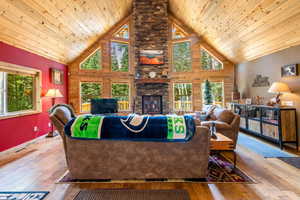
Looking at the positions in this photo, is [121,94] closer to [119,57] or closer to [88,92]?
[88,92]

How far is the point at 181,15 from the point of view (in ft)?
21.7

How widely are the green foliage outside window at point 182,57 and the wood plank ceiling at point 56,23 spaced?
2.79 metres

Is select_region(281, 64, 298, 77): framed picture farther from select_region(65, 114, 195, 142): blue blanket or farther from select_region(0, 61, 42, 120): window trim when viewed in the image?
select_region(0, 61, 42, 120): window trim

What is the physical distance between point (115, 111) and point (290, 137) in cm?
509

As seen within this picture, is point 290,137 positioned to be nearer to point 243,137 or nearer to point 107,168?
point 243,137

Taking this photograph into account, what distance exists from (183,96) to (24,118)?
5802 mm

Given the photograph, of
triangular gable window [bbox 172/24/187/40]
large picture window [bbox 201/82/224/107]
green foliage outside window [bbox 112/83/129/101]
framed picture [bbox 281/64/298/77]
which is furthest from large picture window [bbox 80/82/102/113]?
framed picture [bbox 281/64/298/77]

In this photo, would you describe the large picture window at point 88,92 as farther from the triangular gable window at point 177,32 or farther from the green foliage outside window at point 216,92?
the green foliage outside window at point 216,92

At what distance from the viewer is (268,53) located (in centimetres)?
476

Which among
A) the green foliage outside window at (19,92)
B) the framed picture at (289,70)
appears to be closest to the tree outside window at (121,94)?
the green foliage outside window at (19,92)

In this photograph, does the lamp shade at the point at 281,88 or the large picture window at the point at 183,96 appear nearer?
the lamp shade at the point at 281,88

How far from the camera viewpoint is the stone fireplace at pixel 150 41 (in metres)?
6.64

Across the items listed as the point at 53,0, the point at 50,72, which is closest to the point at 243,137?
the point at 53,0

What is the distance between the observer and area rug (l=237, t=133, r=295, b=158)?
3334 millimetres
